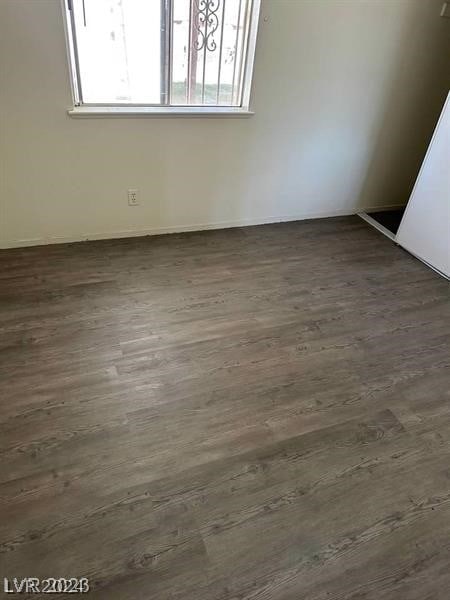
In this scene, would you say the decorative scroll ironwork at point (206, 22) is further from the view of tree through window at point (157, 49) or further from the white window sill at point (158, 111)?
the white window sill at point (158, 111)

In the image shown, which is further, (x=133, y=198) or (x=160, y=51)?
(x=133, y=198)

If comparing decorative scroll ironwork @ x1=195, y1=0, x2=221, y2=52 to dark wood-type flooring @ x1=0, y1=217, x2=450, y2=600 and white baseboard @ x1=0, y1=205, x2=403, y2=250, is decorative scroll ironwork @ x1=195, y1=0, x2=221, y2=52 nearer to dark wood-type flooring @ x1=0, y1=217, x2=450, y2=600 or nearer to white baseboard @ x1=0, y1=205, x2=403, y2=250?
white baseboard @ x1=0, y1=205, x2=403, y2=250

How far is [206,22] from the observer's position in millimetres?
2416

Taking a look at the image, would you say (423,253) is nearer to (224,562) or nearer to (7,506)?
(224,562)

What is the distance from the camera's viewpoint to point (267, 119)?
2.86m

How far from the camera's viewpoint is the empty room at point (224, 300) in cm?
137

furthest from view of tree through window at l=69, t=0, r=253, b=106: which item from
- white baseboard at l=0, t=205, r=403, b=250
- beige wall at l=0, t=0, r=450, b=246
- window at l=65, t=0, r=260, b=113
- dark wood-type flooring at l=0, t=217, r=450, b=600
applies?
dark wood-type flooring at l=0, t=217, r=450, b=600

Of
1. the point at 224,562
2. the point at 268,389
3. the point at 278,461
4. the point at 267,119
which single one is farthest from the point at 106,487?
the point at 267,119

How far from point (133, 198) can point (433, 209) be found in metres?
2.10

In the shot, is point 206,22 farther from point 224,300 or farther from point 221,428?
point 221,428

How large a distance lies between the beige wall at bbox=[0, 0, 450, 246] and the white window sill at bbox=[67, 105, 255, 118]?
5cm

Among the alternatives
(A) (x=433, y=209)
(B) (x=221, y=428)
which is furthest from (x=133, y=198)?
(A) (x=433, y=209)

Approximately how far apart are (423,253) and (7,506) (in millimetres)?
2948

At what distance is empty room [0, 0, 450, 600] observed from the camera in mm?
1369
